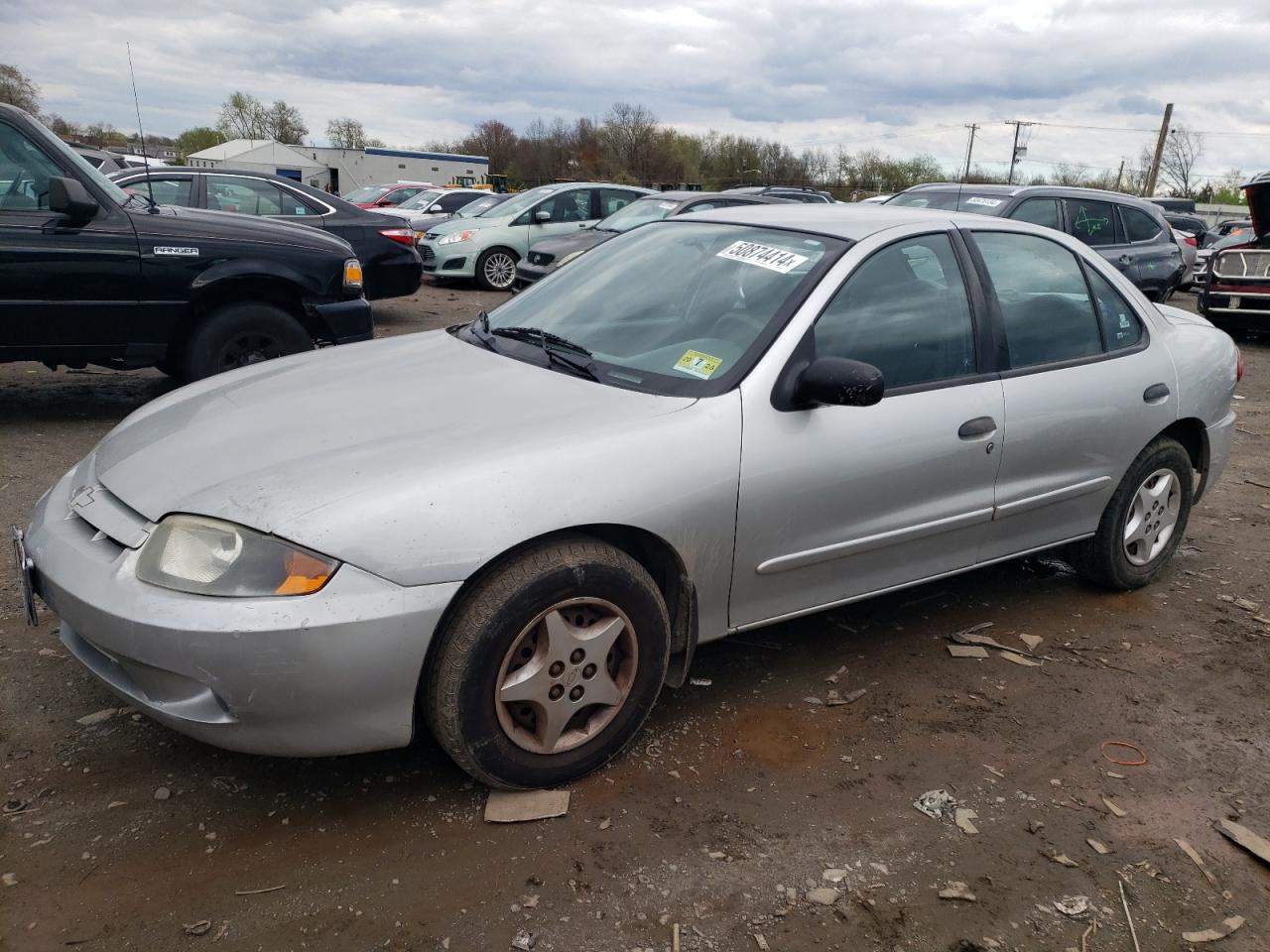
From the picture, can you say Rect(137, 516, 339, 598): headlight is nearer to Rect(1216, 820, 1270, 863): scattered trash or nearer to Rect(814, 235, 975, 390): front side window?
Rect(814, 235, 975, 390): front side window

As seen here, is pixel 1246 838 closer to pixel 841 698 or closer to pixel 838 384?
pixel 841 698

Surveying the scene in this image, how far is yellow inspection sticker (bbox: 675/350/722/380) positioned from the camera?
3.06 meters

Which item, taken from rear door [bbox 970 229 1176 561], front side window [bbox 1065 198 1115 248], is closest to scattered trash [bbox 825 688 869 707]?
rear door [bbox 970 229 1176 561]

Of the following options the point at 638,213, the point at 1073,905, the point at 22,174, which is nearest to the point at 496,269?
the point at 638,213

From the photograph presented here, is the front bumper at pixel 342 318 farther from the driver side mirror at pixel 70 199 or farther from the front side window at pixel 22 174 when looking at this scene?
the front side window at pixel 22 174

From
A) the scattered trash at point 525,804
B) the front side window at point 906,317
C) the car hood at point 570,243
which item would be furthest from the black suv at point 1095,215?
the scattered trash at point 525,804

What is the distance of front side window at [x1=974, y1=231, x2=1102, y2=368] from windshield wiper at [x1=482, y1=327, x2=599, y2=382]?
5.21 feet

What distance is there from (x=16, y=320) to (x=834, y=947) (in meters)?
5.50

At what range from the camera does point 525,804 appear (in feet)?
8.99

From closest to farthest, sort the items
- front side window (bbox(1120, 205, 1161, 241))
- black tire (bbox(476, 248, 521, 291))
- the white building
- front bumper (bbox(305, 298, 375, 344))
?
front bumper (bbox(305, 298, 375, 344)) < front side window (bbox(1120, 205, 1161, 241)) < black tire (bbox(476, 248, 521, 291)) < the white building

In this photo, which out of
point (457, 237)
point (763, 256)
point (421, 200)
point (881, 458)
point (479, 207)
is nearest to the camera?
point (881, 458)

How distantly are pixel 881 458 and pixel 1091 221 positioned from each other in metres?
9.22

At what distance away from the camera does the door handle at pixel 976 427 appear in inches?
134

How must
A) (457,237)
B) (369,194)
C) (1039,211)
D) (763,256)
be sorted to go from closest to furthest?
(763,256) < (1039,211) < (457,237) < (369,194)
